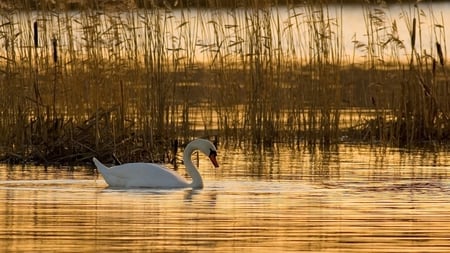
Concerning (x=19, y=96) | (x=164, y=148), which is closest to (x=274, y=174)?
(x=164, y=148)

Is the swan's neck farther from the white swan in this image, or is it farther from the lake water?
the lake water

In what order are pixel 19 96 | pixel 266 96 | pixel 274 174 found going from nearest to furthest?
pixel 274 174, pixel 19 96, pixel 266 96

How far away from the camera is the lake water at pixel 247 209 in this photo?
8258mm

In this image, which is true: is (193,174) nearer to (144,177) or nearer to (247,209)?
(144,177)

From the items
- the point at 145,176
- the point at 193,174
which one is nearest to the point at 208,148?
the point at 193,174

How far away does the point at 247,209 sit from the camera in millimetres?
10031

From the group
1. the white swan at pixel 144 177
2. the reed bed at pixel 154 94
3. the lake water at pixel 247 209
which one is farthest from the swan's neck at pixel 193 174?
the reed bed at pixel 154 94

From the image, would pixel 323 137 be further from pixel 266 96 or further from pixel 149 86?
pixel 149 86

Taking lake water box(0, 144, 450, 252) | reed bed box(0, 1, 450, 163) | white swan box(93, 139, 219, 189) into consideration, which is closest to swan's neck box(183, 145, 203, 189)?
white swan box(93, 139, 219, 189)

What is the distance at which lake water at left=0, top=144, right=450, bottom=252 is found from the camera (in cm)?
826

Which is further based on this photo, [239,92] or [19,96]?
[239,92]

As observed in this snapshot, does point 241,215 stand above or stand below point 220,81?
below

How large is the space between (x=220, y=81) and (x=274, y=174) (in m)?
3.22

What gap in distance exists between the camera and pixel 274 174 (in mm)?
12711
